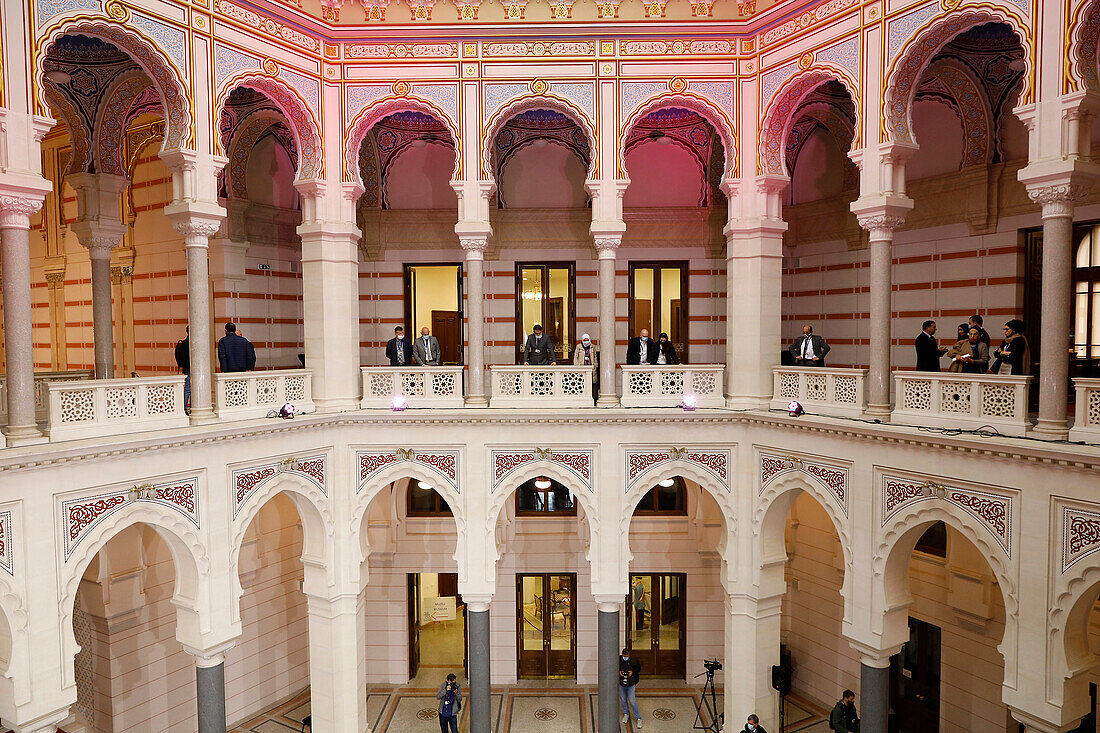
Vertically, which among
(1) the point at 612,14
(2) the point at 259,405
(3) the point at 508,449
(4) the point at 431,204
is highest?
(1) the point at 612,14

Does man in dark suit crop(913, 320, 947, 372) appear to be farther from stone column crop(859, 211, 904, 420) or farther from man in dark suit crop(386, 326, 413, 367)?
man in dark suit crop(386, 326, 413, 367)

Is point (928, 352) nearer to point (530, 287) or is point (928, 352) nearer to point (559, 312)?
point (559, 312)

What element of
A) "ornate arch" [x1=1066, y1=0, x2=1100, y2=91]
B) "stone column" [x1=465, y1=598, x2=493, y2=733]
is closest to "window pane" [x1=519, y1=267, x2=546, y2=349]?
"stone column" [x1=465, y1=598, x2=493, y2=733]

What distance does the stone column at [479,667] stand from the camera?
Result: 1020 centimetres

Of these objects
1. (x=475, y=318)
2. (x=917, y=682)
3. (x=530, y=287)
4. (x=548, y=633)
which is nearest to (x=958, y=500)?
(x=917, y=682)

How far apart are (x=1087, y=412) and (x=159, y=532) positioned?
31.9 ft

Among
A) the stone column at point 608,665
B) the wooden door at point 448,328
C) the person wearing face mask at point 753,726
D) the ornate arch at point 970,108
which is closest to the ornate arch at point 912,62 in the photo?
the ornate arch at point 970,108

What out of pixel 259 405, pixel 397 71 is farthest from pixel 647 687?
pixel 397 71

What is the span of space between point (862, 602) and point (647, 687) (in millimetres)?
5995

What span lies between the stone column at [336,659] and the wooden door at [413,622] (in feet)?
10.6

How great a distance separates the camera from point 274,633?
41.1 ft

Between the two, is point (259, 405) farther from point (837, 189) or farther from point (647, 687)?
point (837, 189)

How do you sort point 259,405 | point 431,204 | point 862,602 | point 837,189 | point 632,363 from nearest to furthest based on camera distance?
1. point 862,602
2. point 259,405
3. point 632,363
4. point 837,189
5. point 431,204

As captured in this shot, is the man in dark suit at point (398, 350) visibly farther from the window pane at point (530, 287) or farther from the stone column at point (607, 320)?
the window pane at point (530, 287)
